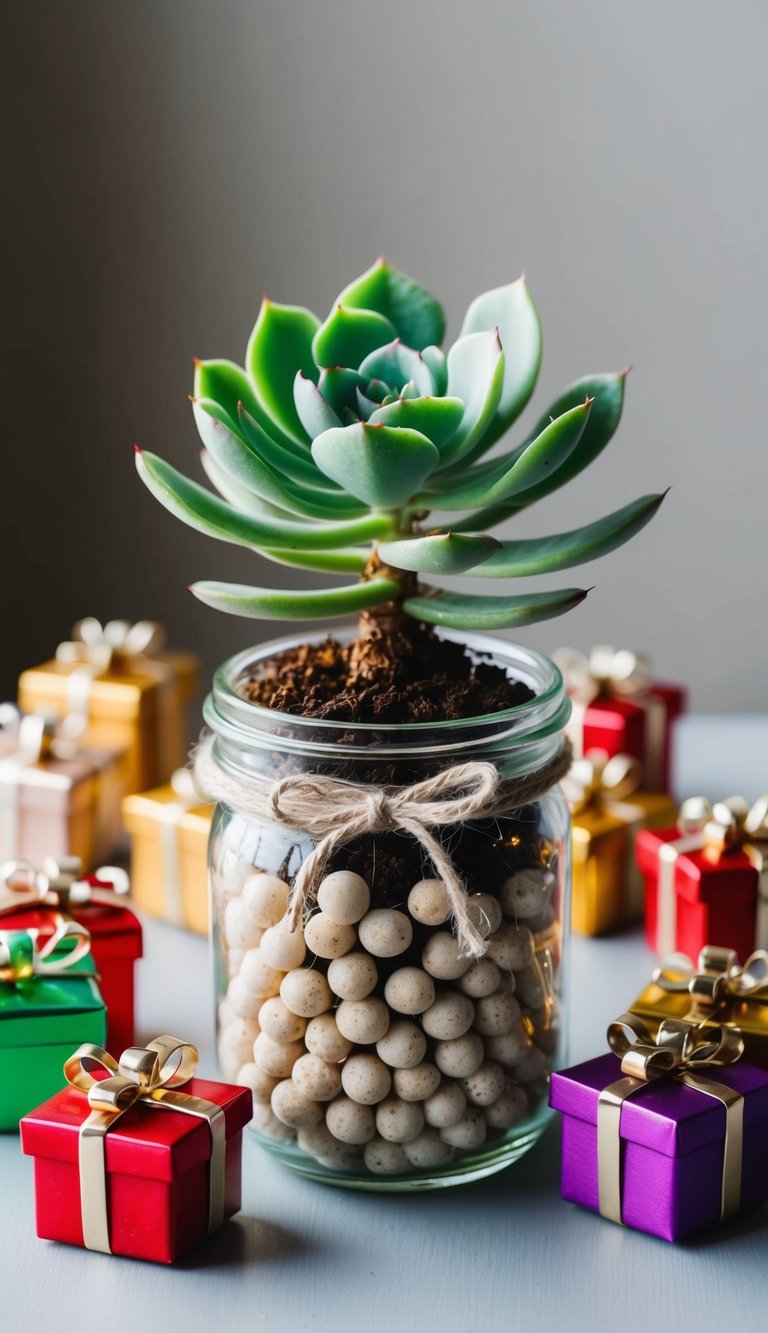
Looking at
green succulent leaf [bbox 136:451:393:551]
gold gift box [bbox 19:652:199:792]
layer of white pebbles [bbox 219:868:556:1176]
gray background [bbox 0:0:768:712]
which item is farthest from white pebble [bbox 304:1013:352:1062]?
gray background [bbox 0:0:768:712]

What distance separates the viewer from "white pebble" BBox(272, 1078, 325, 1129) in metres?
0.63

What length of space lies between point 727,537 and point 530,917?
102cm

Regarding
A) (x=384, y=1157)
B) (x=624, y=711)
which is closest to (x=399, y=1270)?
(x=384, y=1157)

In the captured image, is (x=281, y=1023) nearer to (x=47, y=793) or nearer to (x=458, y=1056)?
(x=458, y=1056)

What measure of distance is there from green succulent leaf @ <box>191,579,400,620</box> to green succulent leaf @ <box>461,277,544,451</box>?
0.09 metres

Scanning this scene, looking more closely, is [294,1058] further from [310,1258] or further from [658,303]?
[658,303]

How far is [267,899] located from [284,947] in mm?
25

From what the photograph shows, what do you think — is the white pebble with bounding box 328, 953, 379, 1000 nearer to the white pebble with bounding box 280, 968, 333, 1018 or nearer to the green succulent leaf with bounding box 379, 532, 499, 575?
the white pebble with bounding box 280, 968, 333, 1018

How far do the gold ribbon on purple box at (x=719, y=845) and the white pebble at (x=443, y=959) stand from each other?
0.28 meters

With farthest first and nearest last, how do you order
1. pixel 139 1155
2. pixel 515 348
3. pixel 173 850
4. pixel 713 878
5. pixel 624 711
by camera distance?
pixel 624 711, pixel 173 850, pixel 713 878, pixel 515 348, pixel 139 1155

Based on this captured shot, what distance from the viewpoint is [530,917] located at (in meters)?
0.65

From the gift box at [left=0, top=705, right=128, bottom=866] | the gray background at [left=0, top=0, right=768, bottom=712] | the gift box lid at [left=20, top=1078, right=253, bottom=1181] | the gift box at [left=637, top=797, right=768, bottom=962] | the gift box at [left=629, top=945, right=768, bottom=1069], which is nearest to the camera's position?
the gift box lid at [left=20, top=1078, right=253, bottom=1181]

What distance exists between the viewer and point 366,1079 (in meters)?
0.61

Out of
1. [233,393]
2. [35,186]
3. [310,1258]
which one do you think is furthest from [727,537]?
[310,1258]
